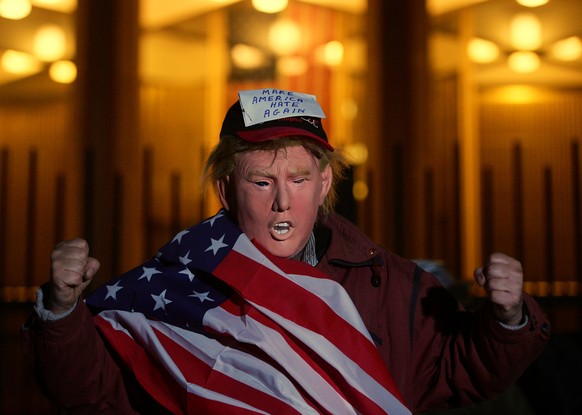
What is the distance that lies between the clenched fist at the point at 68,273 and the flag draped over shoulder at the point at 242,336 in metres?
0.28

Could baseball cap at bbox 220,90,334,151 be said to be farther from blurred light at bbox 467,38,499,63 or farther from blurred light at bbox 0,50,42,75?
blurred light at bbox 467,38,499,63

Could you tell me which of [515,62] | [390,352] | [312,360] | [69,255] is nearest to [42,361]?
[69,255]

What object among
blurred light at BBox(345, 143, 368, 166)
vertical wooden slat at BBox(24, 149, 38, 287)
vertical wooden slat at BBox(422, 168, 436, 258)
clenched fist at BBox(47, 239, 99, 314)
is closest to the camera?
clenched fist at BBox(47, 239, 99, 314)

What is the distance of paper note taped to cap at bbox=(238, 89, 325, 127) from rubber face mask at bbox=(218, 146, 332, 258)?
0.10 meters

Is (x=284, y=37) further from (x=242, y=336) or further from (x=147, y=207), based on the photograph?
(x=242, y=336)

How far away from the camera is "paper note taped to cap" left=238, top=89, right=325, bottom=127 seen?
2445 millimetres

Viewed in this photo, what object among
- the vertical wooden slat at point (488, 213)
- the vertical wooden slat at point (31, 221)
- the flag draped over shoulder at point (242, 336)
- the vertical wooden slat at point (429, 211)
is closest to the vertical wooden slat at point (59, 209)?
the vertical wooden slat at point (31, 221)

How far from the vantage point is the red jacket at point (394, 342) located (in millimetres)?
2174

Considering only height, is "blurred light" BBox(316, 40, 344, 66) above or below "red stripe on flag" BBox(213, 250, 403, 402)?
above

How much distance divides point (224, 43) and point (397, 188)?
→ 218 centimetres

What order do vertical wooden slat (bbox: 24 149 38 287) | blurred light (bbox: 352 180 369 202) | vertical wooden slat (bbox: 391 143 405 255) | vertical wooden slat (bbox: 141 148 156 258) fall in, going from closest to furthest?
vertical wooden slat (bbox: 391 143 405 255)
vertical wooden slat (bbox: 24 149 38 287)
vertical wooden slat (bbox: 141 148 156 258)
blurred light (bbox: 352 180 369 202)

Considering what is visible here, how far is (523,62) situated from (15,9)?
147 inches

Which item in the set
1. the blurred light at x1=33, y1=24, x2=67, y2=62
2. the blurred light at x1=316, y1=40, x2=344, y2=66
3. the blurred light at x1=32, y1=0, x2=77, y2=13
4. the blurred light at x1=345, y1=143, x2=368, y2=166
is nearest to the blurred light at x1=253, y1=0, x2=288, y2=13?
the blurred light at x1=316, y1=40, x2=344, y2=66

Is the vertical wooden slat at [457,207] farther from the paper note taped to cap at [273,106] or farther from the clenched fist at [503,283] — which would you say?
the clenched fist at [503,283]
